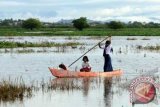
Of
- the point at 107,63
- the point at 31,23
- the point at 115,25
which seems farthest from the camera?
the point at 31,23

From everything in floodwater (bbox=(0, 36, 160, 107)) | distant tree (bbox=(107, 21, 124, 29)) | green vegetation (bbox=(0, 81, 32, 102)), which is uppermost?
green vegetation (bbox=(0, 81, 32, 102))

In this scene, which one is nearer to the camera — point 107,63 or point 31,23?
point 107,63

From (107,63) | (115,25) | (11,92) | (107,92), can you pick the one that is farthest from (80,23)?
(11,92)

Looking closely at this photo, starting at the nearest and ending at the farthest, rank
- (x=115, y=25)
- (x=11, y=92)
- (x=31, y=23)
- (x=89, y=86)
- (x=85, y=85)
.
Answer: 1. (x=11, y=92)
2. (x=89, y=86)
3. (x=85, y=85)
4. (x=115, y=25)
5. (x=31, y=23)

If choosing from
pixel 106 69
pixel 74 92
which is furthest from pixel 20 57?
pixel 74 92

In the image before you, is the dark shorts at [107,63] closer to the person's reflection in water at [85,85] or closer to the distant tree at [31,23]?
the person's reflection in water at [85,85]

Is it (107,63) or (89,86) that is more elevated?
(107,63)

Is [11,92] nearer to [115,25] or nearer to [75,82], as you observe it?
[75,82]

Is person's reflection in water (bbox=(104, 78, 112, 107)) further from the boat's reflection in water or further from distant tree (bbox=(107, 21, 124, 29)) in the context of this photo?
distant tree (bbox=(107, 21, 124, 29))

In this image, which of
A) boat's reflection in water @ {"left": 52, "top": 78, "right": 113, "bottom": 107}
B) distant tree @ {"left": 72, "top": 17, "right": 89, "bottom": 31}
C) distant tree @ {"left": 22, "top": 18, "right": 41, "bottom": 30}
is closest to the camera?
boat's reflection in water @ {"left": 52, "top": 78, "right": 113, "bottom": 107}

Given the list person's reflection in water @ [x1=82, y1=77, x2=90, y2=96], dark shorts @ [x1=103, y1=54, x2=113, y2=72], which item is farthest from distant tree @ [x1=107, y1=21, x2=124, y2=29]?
person's reflection in water @ [x1=82, y1=77, x2=90, y2=96]

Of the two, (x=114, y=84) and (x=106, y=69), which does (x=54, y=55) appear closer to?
(x=106, y=69)

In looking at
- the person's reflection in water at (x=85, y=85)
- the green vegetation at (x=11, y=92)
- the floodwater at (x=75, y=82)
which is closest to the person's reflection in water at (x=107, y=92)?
the floodwater at (x=75, y=82)

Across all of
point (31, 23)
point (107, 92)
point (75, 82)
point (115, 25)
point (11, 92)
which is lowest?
point (115, 25)
